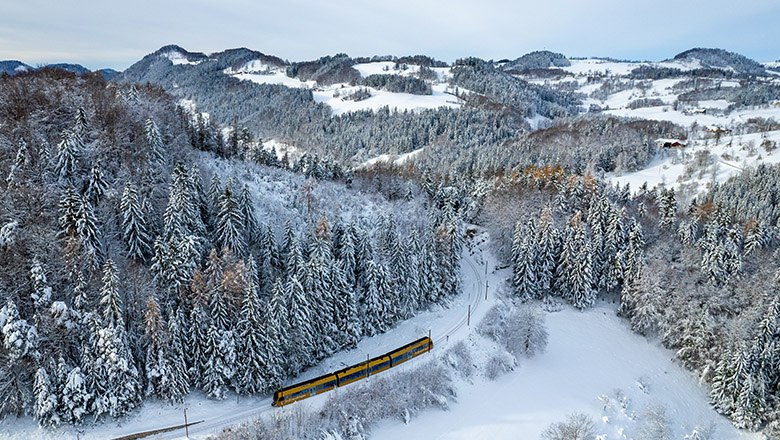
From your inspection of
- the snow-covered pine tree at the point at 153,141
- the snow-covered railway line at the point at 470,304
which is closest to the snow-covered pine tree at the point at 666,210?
the snow-covered railway line at the point at 470,304

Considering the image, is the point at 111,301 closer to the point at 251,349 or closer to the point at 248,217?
the point at 251,349

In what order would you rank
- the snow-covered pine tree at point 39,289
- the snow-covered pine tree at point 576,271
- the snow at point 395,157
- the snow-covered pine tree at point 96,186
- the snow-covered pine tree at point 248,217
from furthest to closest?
1. the snow at point 395,157
2. the snow-covered pine tree at point 576,271
3. the snow-covered pine tree at point 248,217
4. the snow-covered pine tree at point 96,186
5. the snow-covered pine tree at point 39,289

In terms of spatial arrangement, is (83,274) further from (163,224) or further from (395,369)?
(395,369)

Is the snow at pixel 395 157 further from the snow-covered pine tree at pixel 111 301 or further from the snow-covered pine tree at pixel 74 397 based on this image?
the snow-covered pine tree at pixel 74 397

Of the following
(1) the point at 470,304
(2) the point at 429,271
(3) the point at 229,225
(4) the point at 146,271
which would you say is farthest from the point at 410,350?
(4) the point at 146,271

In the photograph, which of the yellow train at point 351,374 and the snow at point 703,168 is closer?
the yellow train at point 351,374

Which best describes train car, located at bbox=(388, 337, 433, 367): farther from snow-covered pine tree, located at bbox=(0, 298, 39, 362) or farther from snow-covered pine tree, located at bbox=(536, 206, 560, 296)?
snow-covered pine tree, located at bbox=(0, 298, 39, 362)

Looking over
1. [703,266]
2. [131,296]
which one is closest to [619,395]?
[703,266]

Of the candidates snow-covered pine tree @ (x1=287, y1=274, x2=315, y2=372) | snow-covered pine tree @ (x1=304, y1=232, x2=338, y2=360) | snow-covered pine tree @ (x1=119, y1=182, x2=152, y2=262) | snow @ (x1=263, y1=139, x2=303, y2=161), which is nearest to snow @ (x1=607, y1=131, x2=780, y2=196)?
snow-covered pine tree @ (x1=304, y1=232, x2=338, y2=360)
